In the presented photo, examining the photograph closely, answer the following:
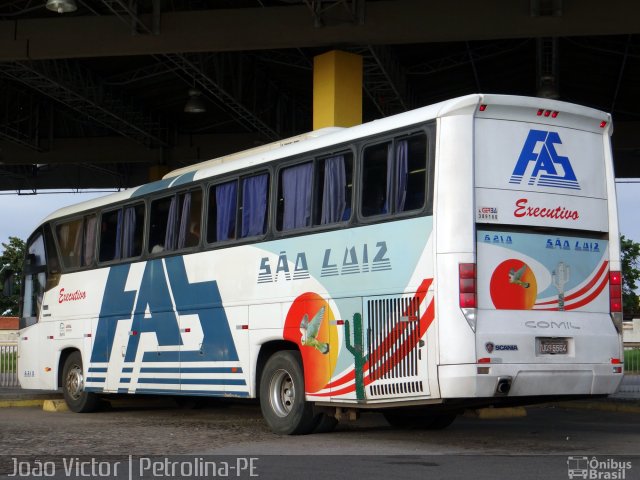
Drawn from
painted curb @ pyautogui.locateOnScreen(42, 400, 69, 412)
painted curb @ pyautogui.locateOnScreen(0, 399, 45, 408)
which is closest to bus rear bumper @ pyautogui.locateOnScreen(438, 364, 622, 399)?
painted curb @ pyautogui.locateOnScreen(42, 400, 69, 412)

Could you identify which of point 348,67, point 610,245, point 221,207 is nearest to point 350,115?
point 348,67

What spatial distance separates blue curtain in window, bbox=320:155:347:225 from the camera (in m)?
12.4

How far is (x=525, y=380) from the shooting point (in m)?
10.8

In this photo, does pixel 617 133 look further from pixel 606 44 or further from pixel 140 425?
pixel 140 425

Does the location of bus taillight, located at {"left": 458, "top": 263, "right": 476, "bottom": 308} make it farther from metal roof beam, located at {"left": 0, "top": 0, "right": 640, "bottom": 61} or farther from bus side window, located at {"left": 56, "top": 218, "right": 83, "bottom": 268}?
metal roof beam, located at {"left": 0, "top": 0, "right": 640, "bottom": 61}

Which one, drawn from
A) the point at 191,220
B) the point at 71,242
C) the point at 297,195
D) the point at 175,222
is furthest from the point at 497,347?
the point at 71,242

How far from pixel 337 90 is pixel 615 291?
402 inches

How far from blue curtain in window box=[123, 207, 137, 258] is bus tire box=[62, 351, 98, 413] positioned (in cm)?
238

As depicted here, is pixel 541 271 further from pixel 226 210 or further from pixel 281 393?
pixel 226 210

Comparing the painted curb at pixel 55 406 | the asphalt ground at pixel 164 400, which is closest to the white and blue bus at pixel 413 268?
the painted curb at pixel 55 406

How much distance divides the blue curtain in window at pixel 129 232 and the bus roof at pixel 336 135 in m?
0.29

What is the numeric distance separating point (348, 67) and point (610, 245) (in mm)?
10290

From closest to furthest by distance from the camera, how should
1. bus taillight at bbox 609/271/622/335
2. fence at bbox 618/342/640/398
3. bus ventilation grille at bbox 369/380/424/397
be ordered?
bus ventilation grille at bbox 369/380/424/397
bus taillight at bbox 609/271/622/335
fence at bbox 618/342/640/398

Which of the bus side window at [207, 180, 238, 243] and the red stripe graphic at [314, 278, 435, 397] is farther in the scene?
the bus side window at [207, 180, 238, 243]
